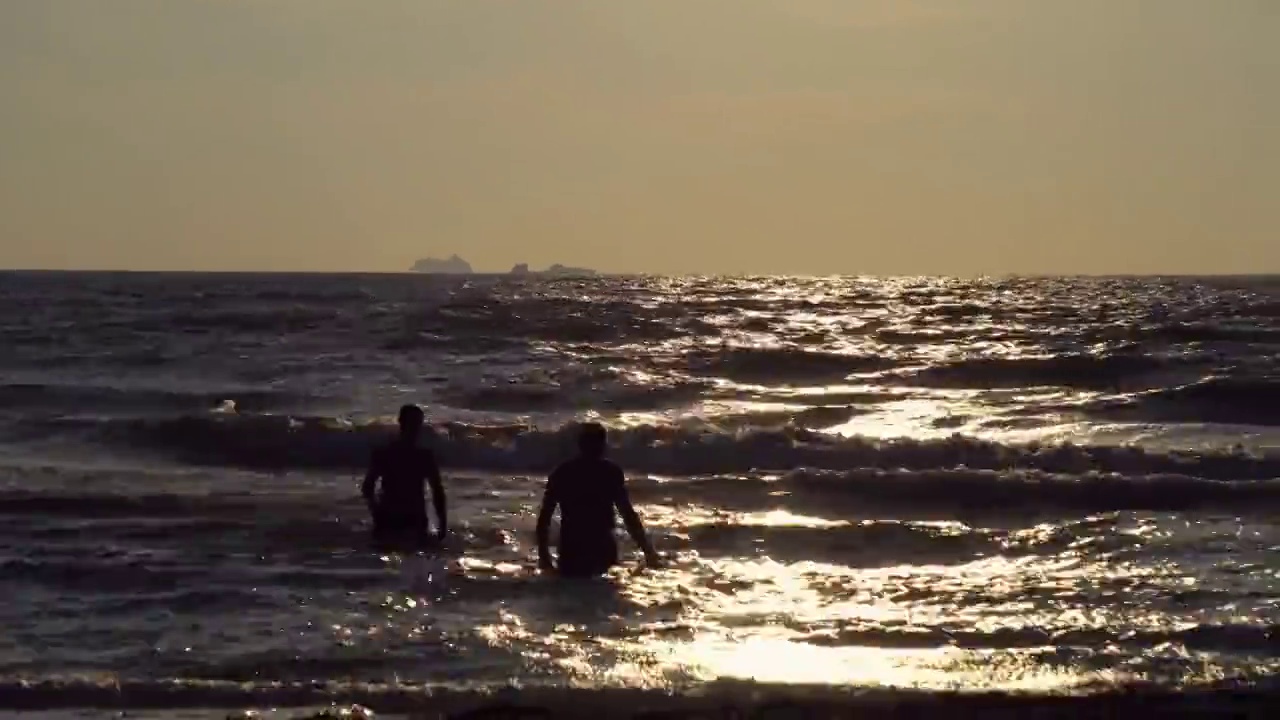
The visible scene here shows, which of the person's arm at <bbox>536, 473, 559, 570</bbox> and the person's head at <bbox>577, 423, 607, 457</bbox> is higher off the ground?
the person's head at <bbox>577, 423, 607, 457</bbox>

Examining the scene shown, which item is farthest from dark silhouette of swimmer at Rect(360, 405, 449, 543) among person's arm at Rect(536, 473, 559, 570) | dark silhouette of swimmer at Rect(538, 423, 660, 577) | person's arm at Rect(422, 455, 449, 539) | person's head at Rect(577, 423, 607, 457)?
person's head at Rect(577, 423, 607, 457)

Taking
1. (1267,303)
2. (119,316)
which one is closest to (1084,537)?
(119,316)

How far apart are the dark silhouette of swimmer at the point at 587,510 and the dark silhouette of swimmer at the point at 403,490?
3.83 feet

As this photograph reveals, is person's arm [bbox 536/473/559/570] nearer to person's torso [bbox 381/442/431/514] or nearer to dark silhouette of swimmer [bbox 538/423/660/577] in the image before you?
dark silhouette of swimmer [bbox 538/423/660/577]

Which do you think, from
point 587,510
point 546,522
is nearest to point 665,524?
point 587,510

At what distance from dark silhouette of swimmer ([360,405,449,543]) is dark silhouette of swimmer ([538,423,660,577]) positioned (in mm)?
1167

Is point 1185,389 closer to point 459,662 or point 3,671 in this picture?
point 459,662

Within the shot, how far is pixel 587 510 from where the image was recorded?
11000 millimetres

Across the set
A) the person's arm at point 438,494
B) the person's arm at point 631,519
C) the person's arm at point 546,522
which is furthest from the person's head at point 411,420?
the person's arm at point 631,519

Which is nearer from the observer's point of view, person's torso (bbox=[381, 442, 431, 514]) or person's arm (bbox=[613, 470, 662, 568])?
person's arm (bbox=[613, 470, 662, 568])

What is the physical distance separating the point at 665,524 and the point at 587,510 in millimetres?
3532

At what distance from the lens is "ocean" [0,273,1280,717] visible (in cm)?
838

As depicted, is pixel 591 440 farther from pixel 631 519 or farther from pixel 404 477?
pixel 404 477

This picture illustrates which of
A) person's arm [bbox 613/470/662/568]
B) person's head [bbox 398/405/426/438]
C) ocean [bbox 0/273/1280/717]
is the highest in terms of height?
person's head [bbox 398/405/426/438]
